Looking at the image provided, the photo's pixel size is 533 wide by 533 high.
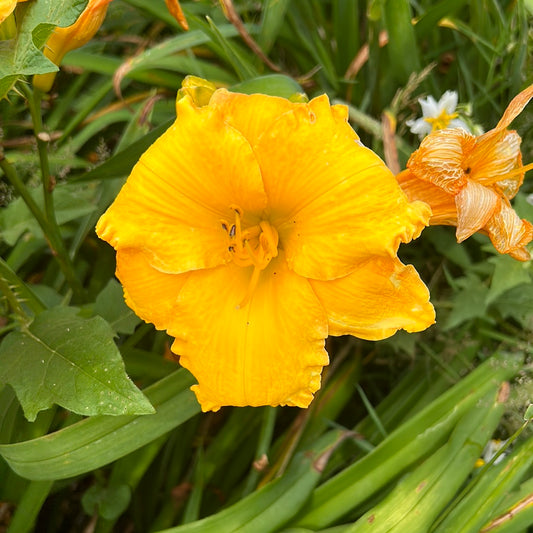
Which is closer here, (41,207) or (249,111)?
(249,111)

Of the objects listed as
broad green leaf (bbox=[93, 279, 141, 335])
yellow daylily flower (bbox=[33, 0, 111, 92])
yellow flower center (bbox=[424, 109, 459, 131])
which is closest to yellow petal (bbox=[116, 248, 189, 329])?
broad green leaf (bbox=[93, 279, 141, 335])

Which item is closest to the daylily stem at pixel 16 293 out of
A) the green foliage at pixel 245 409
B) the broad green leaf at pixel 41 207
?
the green foliage at pixel 245 409

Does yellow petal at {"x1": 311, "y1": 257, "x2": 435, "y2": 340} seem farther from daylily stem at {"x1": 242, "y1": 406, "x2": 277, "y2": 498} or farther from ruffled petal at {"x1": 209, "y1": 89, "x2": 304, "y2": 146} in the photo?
daylily stem at {"x1": 242, "y1": 406, "x2": 277, "y2": 498}

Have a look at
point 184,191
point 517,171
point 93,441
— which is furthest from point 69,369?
point 517,171

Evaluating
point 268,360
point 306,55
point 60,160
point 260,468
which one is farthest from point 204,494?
point 306,55

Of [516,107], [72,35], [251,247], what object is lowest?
[251,247]

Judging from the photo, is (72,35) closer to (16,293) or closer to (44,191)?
(44,191)
